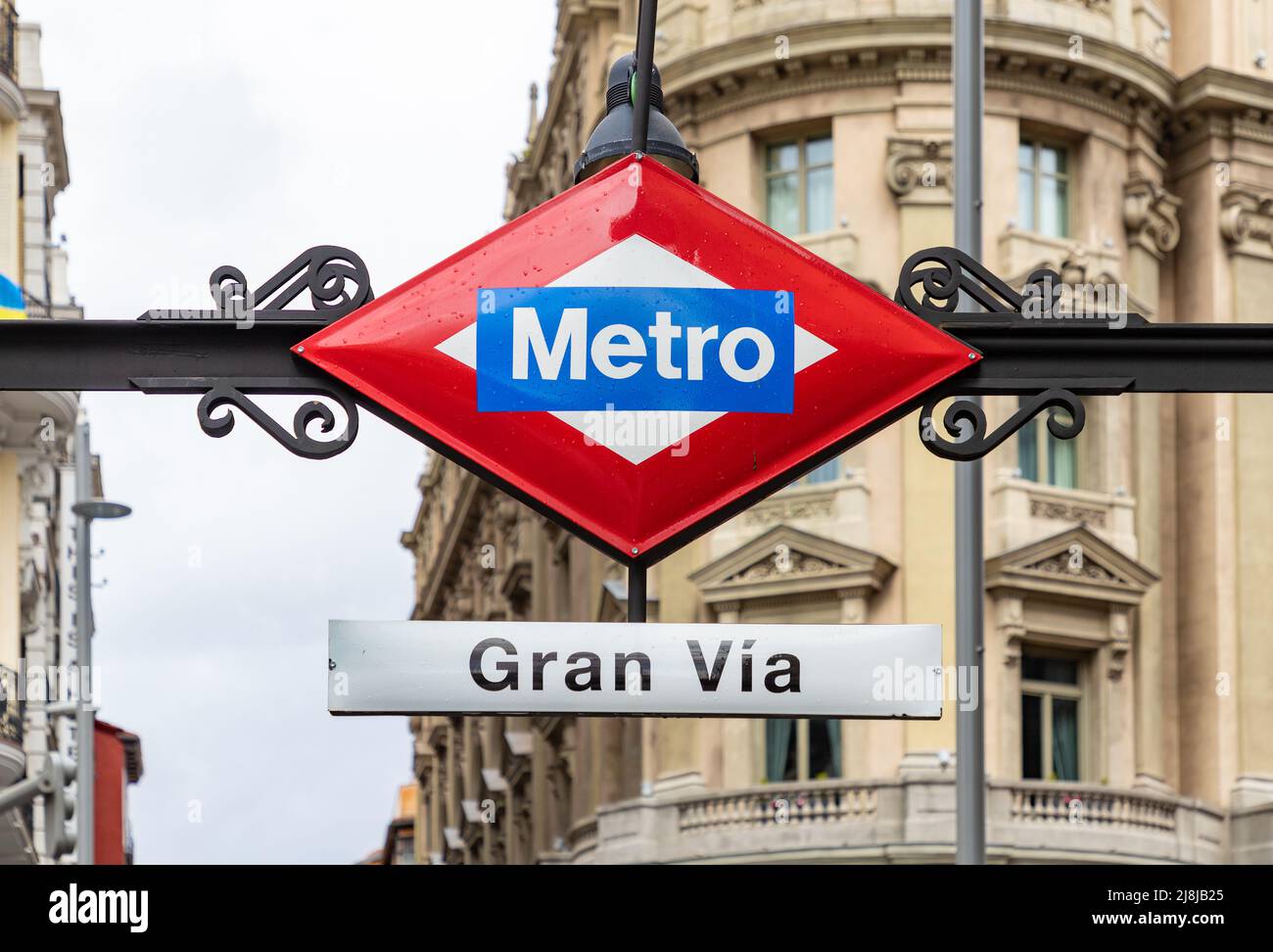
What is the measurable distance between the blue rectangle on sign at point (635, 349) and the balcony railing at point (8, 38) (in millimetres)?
34155

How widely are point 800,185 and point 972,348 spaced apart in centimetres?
3384

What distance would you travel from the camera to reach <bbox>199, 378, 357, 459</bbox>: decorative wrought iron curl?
529 cm

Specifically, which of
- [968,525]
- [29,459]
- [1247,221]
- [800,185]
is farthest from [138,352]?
[1247,221]

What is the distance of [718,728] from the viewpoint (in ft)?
122

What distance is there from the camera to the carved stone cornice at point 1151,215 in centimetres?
3938

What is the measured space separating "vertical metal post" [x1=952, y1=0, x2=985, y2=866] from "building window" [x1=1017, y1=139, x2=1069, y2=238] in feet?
65.5

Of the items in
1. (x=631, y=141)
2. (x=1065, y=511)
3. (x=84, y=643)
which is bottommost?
(x=631, y=141)

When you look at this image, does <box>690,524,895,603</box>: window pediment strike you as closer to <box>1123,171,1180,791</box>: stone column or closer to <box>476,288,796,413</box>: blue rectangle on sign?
<box>1123,171,1180,791</box>: stone column

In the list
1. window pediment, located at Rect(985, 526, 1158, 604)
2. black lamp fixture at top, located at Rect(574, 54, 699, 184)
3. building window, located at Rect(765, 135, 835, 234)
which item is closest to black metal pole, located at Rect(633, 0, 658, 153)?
black lamp fixture at top, located at Rect(574, 54, 699, 184)

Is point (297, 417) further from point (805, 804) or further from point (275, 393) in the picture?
point (805, 804)

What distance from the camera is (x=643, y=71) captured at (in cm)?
589

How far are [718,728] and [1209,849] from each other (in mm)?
7853
